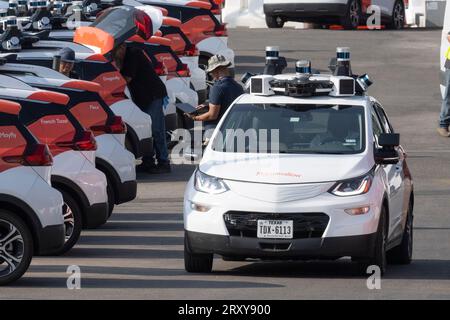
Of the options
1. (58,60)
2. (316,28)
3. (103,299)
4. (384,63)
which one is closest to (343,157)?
(103,299)

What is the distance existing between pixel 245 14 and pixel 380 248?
27732mm

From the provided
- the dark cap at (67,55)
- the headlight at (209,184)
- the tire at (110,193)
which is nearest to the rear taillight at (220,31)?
the dark cap at (67,55)

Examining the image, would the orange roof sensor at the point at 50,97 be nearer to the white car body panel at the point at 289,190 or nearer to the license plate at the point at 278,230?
the white car body panel at the point at 289,190

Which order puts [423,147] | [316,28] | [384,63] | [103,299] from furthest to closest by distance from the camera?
[316,28], [384,63], [423,147], [103,299]

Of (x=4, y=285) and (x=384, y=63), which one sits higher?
(x=4, y=285)

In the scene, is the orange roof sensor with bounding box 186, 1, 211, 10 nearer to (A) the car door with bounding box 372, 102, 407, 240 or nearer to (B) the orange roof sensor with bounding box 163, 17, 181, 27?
(B) the orange roof sensor with bounding box 163, 17, 181, 27

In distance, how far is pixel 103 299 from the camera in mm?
12234

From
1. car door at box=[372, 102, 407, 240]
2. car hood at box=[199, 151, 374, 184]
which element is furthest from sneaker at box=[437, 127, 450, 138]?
car hood at box=[199, 151, 374, 184]

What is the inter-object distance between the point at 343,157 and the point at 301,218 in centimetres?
89

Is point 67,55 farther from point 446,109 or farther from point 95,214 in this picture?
point 446,109

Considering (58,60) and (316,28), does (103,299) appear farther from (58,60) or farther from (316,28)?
(316,28)

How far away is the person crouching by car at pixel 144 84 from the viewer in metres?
21.2

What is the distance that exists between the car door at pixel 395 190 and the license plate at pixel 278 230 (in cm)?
117

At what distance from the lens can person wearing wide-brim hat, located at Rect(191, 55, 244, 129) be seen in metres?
17.8
